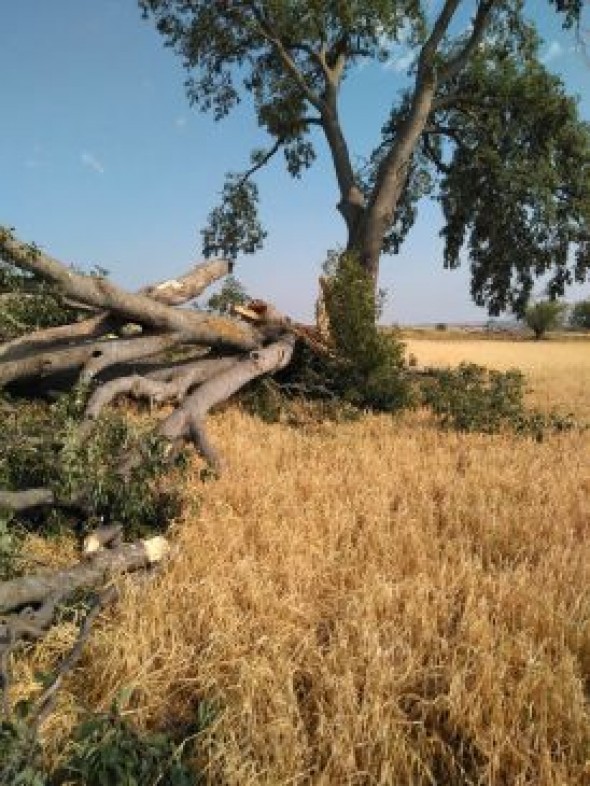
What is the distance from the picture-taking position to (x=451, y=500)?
6781mm

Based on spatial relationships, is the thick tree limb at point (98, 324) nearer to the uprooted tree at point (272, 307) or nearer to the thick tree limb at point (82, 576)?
the uprooted tree at point (272, 307)

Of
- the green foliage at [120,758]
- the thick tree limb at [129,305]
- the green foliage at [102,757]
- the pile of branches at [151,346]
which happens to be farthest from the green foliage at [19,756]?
the thick tree limb at [129,305]

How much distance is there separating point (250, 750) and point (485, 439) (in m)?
7.01

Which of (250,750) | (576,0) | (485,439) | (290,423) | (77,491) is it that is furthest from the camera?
(576,0)

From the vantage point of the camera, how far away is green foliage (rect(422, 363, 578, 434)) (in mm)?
10602

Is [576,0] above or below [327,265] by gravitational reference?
above

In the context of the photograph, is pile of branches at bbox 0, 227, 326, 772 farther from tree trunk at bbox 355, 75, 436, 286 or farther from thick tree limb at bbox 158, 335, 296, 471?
tree trunk at bbox 355, 75, 436, 286

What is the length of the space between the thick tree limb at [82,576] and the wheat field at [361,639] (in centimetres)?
19

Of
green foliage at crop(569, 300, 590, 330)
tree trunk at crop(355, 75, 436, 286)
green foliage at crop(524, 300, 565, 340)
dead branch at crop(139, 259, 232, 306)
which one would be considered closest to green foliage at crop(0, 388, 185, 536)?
dead branch at crop(139, 259, 232, 306)

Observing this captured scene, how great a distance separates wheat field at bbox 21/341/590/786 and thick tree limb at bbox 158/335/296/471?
2.03ft

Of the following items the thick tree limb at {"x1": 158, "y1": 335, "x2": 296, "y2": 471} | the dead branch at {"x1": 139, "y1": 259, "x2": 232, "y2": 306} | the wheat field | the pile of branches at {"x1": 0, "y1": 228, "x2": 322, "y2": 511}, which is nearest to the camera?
the wheat field

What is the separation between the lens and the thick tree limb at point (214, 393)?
752 centimetres

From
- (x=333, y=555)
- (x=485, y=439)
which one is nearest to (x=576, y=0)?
(x=485, y=439)

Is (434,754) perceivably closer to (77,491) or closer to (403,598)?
(403,598)
